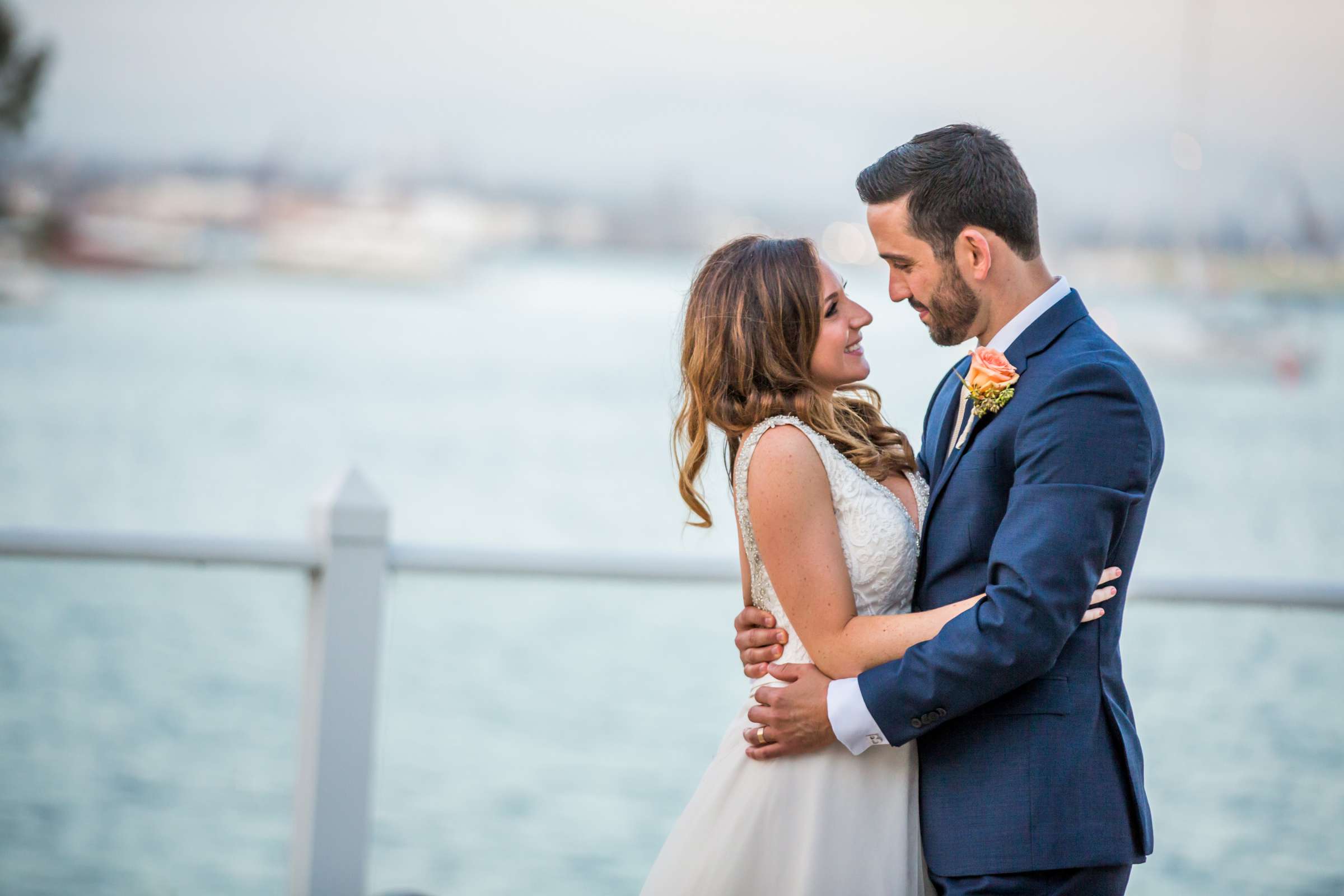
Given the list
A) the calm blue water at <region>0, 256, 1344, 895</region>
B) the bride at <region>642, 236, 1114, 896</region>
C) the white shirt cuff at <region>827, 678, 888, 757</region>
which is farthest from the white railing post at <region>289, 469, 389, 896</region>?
the calm blue water at <region>0, 256, 1344, 895</region>

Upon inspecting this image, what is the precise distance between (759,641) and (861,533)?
0.26 m

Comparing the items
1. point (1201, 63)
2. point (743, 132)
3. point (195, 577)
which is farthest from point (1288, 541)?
point (195, 577)

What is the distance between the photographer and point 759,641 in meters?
2.19

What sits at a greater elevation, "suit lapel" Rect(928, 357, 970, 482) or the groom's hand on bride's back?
"suit lapel" Rect(928, 357, 970, 482)

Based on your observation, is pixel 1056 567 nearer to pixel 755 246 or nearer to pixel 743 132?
pixel 755 246

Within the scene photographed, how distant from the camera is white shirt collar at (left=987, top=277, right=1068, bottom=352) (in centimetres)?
203

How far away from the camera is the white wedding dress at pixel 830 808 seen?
6.76 ft

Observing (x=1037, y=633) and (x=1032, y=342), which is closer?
(x=1037, y=633)

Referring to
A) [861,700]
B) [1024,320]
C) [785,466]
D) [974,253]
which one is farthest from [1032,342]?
[861,700]

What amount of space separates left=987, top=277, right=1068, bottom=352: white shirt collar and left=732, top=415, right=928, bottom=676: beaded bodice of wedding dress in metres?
0.30

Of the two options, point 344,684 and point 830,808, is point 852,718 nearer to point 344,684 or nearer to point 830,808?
point 830,808

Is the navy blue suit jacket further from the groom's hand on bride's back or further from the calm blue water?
the calm blue water

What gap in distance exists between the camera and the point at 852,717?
77.9 inches

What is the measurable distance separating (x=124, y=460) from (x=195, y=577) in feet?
29.0
